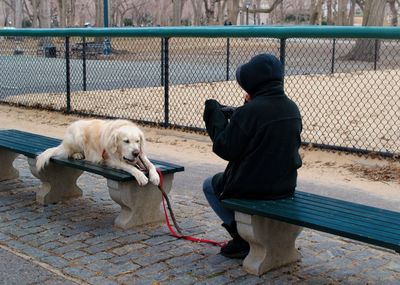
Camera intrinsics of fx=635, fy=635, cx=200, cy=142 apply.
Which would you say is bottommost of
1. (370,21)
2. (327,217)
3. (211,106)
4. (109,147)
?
(327,217)

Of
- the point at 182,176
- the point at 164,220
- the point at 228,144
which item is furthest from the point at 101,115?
the point at 228,144

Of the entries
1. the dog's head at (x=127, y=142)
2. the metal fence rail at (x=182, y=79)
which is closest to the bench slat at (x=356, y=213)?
the dog's head at (x=127, y=142)

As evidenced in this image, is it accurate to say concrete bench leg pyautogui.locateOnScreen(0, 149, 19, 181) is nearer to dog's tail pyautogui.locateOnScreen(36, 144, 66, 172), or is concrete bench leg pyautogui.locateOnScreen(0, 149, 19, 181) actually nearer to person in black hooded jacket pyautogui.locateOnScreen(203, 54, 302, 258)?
dog's tail pyautogui.locateOnScreen(36, 144, 66, 172)

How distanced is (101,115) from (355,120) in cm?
435

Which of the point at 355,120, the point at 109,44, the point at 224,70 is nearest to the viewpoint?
the point at 355,120

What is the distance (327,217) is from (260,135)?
0.68 m

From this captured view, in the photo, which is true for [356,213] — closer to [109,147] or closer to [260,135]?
[260,135]

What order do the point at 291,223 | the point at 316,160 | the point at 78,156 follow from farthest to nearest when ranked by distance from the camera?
the point at 316,160 → the point at 78,156 → the point at 291,223

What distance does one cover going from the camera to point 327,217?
4.05 m

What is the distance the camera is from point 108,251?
4.78 meters

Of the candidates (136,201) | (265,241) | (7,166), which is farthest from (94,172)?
(7,166)

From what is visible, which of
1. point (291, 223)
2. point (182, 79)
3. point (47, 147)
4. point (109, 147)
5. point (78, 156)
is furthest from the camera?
point (182, 79)

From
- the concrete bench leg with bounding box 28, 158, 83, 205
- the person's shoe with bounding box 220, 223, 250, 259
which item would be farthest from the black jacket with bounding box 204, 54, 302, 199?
the concrete bench leg with bounding box 28, 158, 83, 205

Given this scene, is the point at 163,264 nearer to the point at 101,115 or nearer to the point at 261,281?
the point at 261,281
